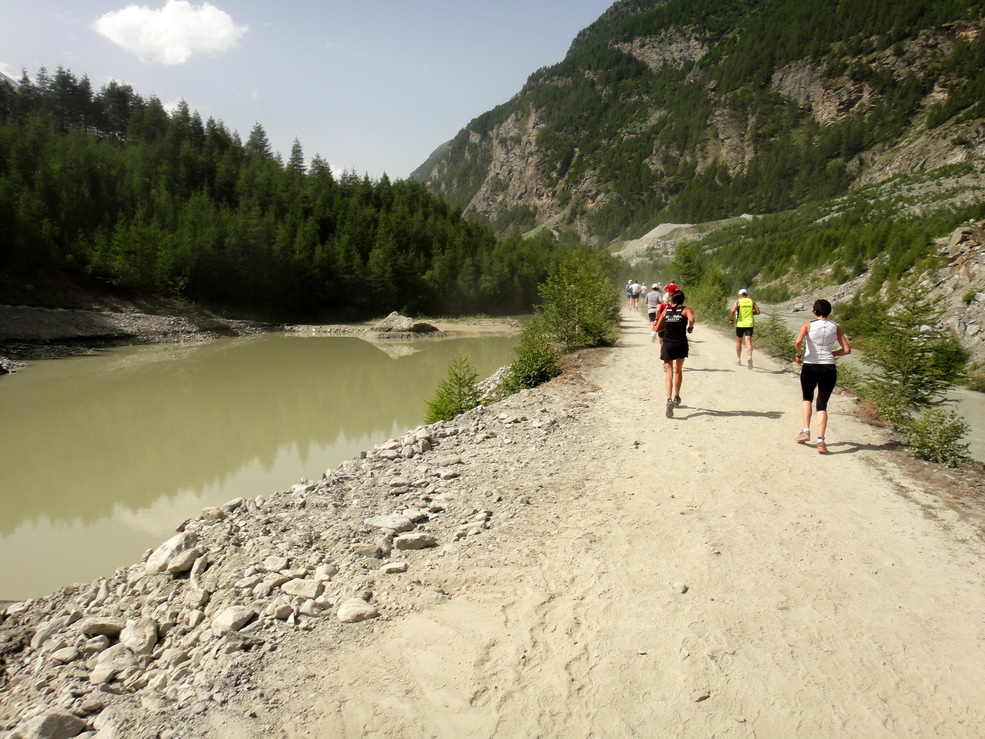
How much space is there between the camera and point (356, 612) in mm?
4328

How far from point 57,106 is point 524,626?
95.5m

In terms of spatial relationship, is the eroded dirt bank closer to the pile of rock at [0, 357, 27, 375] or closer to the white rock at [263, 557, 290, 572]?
the white rock at [263, 557, 290, 572]

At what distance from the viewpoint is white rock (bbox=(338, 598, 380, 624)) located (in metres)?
4.29

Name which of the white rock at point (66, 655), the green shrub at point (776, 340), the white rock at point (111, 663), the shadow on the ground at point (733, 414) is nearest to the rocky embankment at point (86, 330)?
the white rock at point (66, 655)

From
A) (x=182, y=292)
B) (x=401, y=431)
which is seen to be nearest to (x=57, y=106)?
(x=182, y=292)

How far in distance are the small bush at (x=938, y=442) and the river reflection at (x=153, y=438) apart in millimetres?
9805

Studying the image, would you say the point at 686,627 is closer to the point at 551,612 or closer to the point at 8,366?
the point at 551,612

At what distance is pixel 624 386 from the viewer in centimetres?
1255

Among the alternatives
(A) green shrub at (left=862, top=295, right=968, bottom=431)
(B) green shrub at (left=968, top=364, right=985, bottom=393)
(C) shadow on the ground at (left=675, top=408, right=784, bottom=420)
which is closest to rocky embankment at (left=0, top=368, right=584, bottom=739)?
(C) shadow on the ground at (left=675, top=408, right=784, bottom=420)

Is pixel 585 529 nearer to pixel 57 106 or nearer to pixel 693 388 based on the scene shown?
pixel 693 388

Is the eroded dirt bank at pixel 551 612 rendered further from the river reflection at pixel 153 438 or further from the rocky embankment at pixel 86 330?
the rocky embankment at pixel 86 330

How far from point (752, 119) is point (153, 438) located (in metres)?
162

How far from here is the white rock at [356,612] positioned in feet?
14.1

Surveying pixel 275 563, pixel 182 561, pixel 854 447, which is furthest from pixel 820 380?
pixel 182 561
